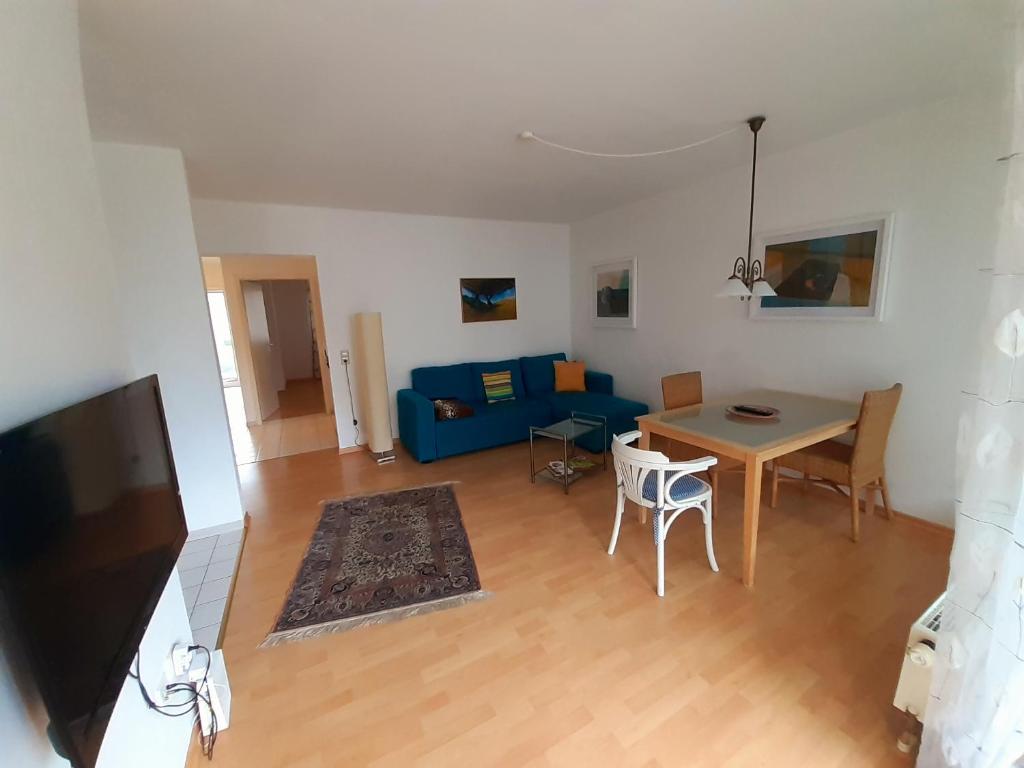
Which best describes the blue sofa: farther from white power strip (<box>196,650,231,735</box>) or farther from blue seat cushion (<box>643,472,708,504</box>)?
white power strip (<box>196,650,231,735</box>)

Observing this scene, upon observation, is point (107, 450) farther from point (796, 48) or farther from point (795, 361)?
point (795, 361)

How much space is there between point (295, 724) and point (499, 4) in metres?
2.67

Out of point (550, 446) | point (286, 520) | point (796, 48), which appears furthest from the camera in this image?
point (550, 446)

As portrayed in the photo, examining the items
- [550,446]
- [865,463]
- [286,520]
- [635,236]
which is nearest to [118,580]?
[286,520]

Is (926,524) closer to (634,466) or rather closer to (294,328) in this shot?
(634,466)

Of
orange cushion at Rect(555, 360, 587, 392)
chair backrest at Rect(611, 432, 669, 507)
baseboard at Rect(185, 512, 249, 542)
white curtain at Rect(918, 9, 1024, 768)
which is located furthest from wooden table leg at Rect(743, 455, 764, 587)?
baseboard at Rect(185, 512, 249, 542)

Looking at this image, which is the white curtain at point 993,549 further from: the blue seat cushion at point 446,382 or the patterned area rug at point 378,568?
the blue seat cushion at point 446,382

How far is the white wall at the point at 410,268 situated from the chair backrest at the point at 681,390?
97.5 inches

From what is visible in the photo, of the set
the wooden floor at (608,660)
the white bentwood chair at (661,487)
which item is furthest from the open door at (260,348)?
the white bentwood chair at (661,487)

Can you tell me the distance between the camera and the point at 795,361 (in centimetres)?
307

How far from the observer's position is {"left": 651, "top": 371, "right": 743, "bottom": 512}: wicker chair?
2902 millimetres

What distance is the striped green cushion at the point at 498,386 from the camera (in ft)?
15.2

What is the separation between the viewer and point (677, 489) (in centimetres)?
220

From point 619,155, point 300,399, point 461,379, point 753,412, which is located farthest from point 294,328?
point 753,412
